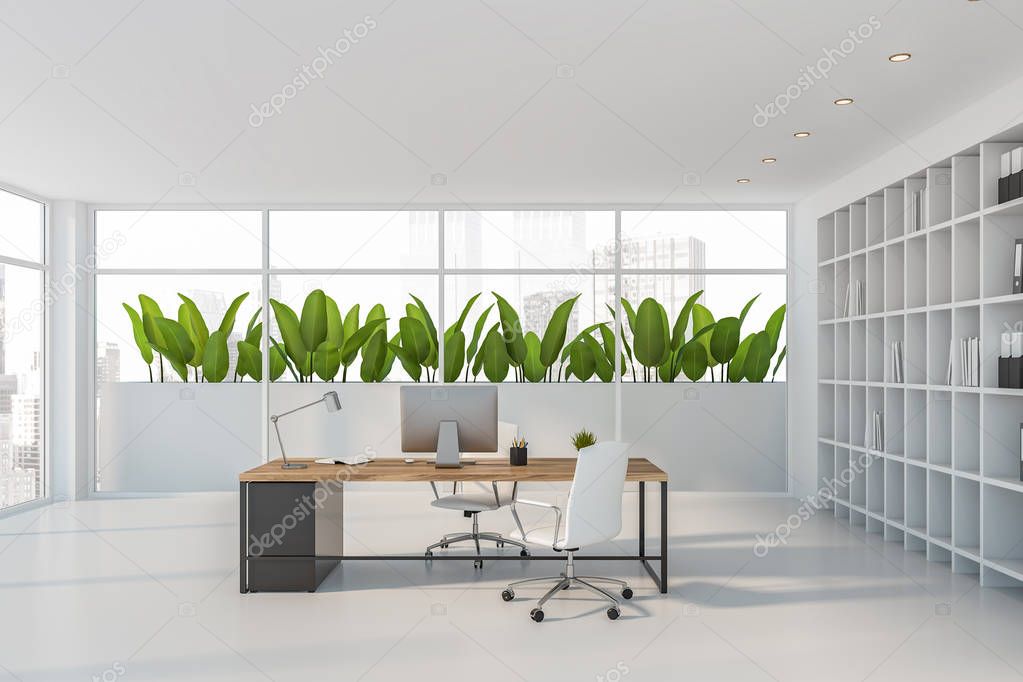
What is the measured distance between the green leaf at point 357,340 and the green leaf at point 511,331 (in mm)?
1112

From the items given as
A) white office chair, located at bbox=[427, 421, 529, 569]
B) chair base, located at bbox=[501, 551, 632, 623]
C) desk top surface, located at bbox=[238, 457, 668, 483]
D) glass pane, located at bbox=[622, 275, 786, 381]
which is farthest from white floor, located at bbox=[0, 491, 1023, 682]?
glass pane, located at bbox=[622, 275, 786, 381]

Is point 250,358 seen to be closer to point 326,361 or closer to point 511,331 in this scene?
point 326,361

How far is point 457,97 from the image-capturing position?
4703 mm

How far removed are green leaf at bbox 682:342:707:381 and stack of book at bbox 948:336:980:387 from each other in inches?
122

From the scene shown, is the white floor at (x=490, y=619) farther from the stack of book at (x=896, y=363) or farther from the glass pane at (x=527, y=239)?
the glass pane at (x=527, y=239)

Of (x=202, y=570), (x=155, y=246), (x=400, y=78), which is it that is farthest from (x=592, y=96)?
(x=155, y=246)

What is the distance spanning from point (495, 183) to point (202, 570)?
3734 millimetres

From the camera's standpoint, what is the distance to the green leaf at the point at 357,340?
7801 mm

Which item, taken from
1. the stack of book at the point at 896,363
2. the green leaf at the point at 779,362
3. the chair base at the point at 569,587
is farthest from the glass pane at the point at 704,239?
the chair base at the point at 569,587

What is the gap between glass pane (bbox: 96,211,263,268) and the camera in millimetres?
8000

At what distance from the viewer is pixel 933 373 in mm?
5176

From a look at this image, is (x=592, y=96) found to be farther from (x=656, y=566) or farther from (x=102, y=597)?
(x=102, y=597)

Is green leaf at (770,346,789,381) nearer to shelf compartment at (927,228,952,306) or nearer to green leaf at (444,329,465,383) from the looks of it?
shelf compartment at (927,228,952,306)

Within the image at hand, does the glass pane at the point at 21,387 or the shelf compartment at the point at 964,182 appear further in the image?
the glass pane at the point at 21,387
